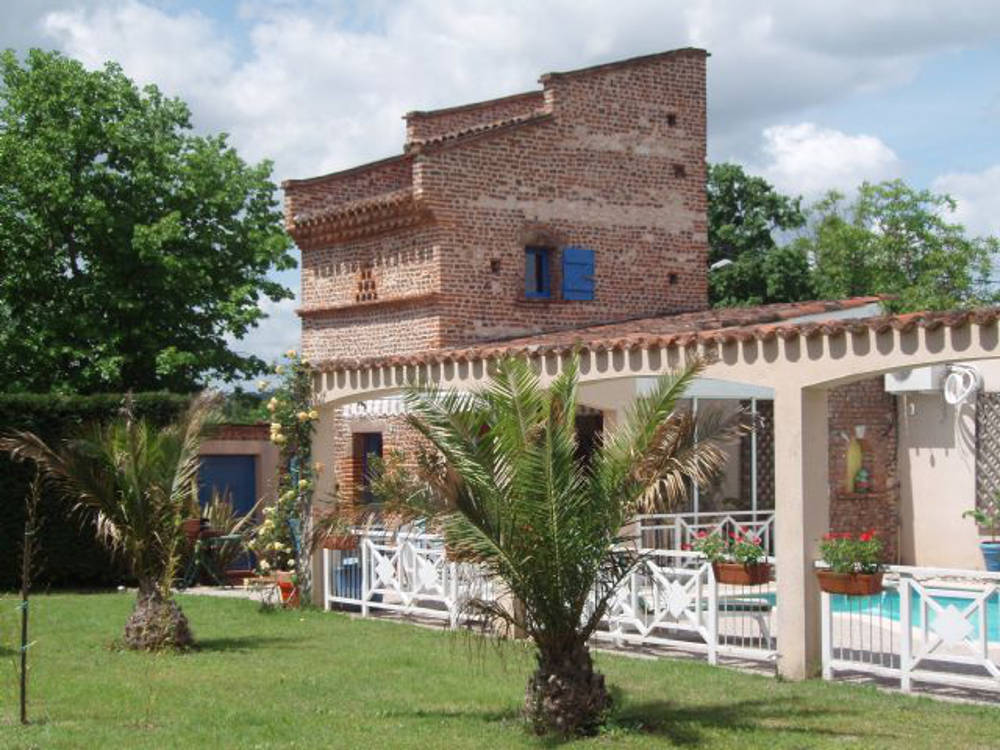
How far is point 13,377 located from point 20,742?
20.6m

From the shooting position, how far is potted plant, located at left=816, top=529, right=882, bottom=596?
12.0m

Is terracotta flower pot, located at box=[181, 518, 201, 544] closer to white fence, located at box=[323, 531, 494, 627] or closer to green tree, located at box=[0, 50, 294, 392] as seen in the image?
white fence, located at box=[323, 531, 494, 627]

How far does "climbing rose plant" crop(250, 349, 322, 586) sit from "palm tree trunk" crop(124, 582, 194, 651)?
3.90 m

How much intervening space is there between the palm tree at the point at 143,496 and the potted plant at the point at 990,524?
446 inches

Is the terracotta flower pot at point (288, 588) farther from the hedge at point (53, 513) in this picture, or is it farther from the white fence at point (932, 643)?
the white fence at point (932, 643)

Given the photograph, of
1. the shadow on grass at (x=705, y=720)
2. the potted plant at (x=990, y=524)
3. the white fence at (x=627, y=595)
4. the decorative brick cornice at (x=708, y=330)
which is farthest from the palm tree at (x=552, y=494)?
the potted plant at (x=990, y=524)

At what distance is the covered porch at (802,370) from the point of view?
36.9 feet

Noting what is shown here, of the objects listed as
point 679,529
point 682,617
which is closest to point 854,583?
point 682,617

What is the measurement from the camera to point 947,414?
2181cm

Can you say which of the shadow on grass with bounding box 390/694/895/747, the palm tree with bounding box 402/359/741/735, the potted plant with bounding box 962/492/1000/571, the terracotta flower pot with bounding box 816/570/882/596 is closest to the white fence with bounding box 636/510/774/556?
the potted plant with bounding box 962/492/1000/571

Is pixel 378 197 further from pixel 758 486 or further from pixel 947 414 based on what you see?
pixel 947 414

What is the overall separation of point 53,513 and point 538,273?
856 centimetres

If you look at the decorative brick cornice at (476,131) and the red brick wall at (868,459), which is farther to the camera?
the red brick wall at (868,459)

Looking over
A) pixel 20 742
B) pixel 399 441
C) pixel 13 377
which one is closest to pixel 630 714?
pixel 20 742
